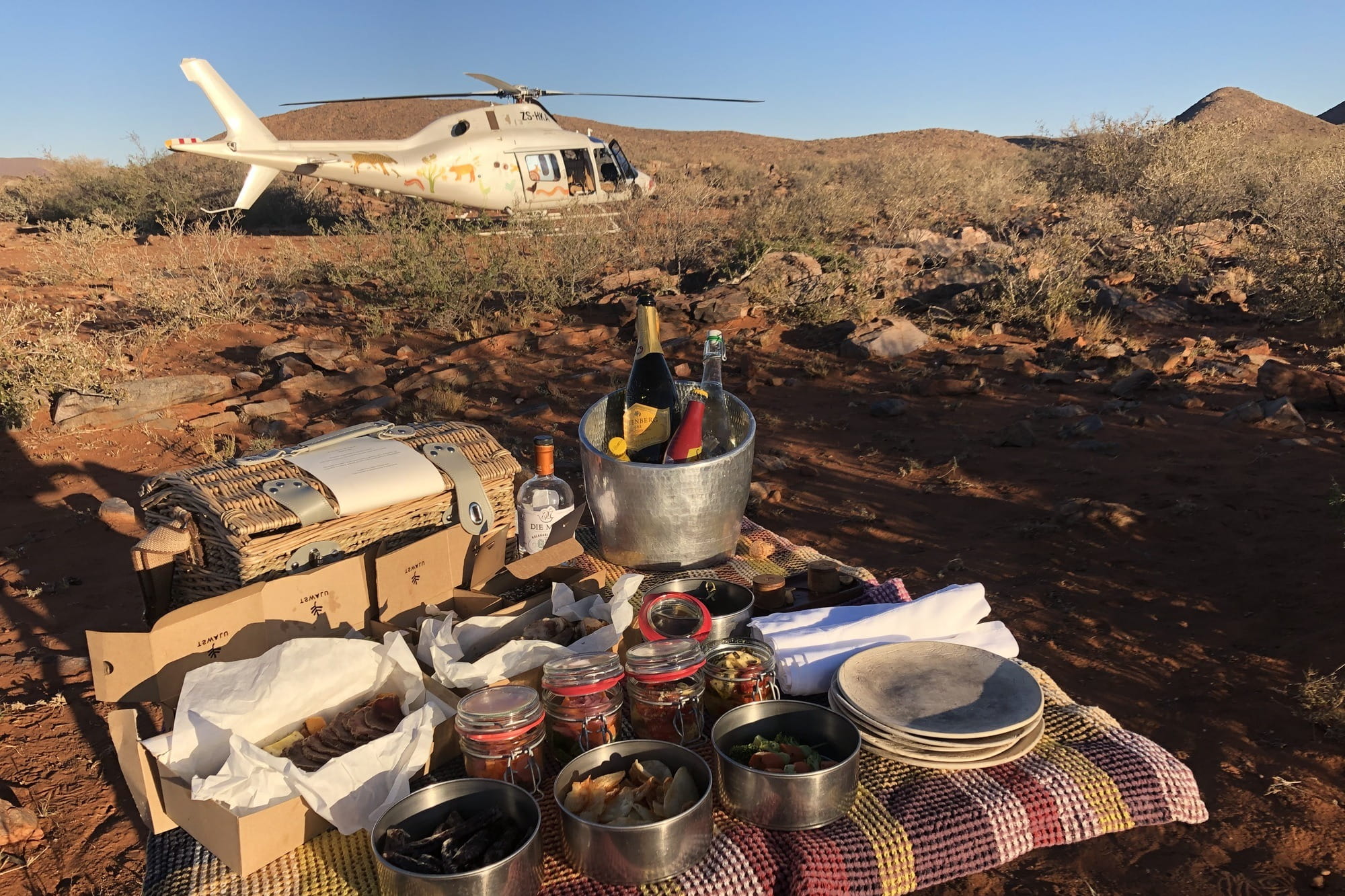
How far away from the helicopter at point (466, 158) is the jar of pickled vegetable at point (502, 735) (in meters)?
12.6

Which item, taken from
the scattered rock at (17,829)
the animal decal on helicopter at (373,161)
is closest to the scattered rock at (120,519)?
the scattered rock at (17,829)

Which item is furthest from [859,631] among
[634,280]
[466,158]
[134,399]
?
[466,158]

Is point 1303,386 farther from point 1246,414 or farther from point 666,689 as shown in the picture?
point 666,689

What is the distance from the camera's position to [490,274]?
10055 millimetres

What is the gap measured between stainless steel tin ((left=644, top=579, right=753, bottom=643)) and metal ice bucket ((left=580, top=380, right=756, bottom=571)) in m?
0.23

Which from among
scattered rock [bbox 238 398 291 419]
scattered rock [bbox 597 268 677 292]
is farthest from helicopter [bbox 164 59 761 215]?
scattered rock [bbox 238 398 291 419]

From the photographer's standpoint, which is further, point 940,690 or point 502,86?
point 502,86

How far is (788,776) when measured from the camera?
127cm

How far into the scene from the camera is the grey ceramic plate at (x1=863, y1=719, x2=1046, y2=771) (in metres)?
1.46

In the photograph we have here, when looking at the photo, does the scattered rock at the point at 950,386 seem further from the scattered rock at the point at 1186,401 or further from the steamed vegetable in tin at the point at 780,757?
the steamed vegetable in tin at the point at 780,757

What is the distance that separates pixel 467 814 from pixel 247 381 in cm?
751

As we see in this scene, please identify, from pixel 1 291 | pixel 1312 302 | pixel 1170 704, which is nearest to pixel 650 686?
pixel 1170 704

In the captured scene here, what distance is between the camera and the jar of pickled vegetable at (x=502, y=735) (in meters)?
1.30

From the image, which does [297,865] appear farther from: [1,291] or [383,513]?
[1,291]
